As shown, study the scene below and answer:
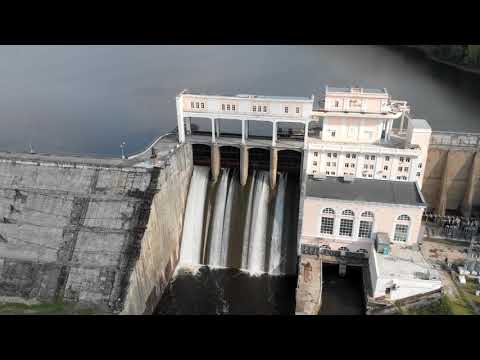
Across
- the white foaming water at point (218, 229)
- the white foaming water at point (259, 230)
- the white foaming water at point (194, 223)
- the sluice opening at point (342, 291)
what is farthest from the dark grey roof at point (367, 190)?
the white foaming water at point (194, 223)

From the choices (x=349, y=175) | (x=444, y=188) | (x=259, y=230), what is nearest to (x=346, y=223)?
(x=349, y=175)

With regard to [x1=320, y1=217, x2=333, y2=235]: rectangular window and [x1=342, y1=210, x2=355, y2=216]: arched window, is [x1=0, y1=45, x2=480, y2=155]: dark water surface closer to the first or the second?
[x1=320, y1=217, x2=333, y2=235]: rectangular window

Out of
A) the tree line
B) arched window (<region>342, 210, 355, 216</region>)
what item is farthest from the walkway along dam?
the tree line

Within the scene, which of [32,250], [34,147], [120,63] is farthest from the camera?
[120,63]

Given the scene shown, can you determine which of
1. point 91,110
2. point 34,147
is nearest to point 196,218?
point 34,147

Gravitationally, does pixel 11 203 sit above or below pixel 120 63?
below

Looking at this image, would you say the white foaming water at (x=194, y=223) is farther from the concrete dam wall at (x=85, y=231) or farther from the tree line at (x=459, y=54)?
the tree line at (x=459, y=54)
